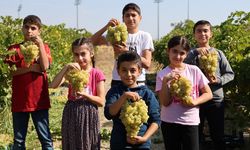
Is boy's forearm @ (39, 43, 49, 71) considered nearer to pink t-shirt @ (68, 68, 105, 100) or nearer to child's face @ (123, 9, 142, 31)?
pink t-shirt @ (68, 68, 105, 100)

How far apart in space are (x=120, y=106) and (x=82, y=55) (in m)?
0.79

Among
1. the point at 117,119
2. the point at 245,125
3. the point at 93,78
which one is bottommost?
the point at 245,125

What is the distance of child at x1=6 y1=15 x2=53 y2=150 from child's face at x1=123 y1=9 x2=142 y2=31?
918 millimetres

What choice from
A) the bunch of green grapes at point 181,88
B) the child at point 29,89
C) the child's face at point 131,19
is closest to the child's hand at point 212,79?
the bunch of green grapes at point 181,88

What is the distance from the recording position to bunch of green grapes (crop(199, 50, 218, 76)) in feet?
13.8

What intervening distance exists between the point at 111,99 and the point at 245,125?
309cm

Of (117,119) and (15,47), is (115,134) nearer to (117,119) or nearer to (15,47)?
(117,119)

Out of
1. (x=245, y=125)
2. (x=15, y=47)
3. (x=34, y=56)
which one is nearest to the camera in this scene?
(x=34, y=56)

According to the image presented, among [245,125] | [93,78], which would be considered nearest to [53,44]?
[245,125]

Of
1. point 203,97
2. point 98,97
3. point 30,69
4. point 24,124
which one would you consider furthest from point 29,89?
point 203,97

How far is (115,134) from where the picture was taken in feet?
10.5

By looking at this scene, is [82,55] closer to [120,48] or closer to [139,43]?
[120,48]

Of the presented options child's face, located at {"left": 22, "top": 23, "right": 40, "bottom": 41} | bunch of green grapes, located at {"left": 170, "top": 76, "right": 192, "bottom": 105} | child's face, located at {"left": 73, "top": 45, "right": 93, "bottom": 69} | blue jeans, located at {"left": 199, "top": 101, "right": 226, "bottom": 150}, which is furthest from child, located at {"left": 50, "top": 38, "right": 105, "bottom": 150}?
blue jeans, located at {"left": 199, "top": 101, "right": 226, "bottom": 150}

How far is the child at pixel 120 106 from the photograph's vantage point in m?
3.13
